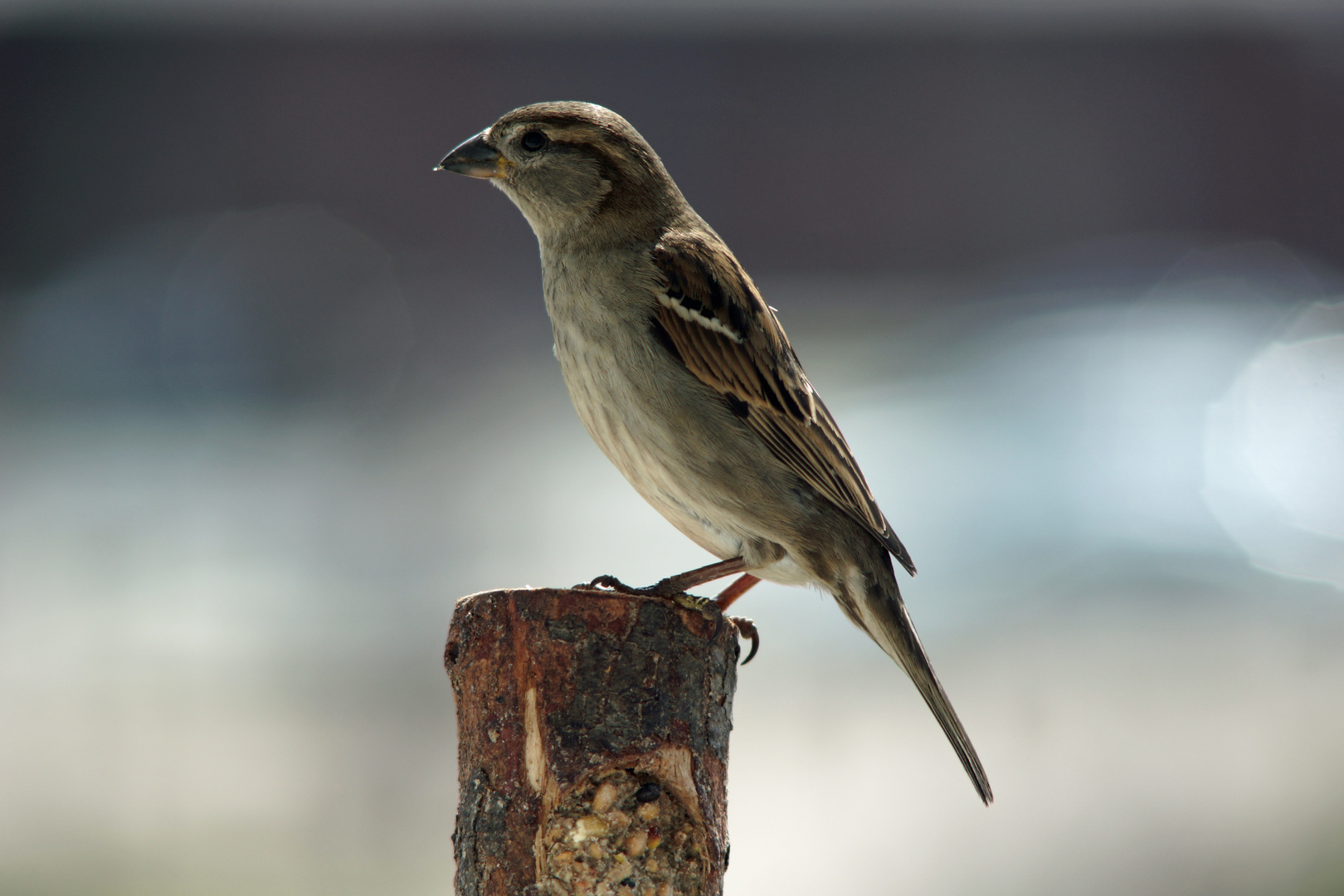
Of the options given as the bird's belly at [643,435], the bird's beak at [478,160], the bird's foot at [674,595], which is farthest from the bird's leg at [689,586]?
the bird's beak at [478,160]

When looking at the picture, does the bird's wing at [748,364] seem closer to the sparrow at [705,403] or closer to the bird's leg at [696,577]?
the sparrow at [705,403]

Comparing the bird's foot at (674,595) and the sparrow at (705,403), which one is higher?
the sparrow at (705,403)

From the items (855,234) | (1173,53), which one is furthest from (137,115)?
(1173,53)

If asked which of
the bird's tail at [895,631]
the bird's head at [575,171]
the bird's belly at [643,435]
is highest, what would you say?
the bird's head at [575,171]

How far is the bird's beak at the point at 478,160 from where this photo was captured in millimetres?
3760

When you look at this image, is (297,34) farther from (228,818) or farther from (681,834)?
(681,834)

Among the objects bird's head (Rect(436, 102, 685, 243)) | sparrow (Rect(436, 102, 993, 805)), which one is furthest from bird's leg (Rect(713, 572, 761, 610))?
bird's head (Rect(436, 102, 685, 243))

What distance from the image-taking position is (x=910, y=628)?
11.3ft

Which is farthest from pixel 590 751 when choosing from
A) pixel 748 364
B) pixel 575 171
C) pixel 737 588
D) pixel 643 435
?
pixel 575 171

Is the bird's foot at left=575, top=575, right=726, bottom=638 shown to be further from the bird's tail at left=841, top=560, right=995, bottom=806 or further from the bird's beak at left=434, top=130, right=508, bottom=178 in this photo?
the bird's beak at left=434, top=130, right=508, bottom=178

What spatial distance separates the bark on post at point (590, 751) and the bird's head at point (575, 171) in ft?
4.64

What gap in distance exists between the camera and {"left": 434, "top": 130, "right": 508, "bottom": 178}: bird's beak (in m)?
3.76

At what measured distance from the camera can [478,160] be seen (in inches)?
149

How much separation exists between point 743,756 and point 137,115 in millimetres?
12091
